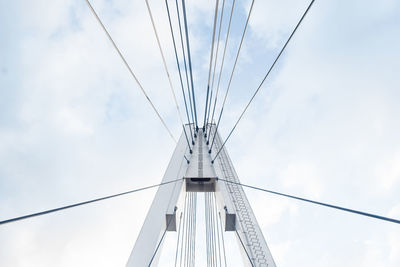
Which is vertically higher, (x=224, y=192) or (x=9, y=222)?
(x=224, y=192)

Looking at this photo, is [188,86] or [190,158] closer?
[188,86]

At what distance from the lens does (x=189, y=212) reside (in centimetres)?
538

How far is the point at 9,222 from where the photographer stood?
A: 40.7 inches

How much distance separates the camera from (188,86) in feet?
12.5

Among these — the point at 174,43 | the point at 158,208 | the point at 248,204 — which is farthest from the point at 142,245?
the point at 174,43

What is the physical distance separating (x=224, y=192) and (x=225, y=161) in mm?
1438

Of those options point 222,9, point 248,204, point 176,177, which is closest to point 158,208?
point 176,177

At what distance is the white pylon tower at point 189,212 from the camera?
263cm

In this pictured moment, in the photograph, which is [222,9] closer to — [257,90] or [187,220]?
[257,90]

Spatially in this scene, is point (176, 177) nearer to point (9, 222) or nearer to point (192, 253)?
point (192, 253)

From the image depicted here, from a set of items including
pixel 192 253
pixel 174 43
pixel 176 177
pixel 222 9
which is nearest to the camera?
pixel 222 9

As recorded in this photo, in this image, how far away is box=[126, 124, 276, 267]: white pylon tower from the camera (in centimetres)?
263

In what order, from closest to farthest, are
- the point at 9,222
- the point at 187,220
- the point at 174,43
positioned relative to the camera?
the point at 9,222 → the point at 174,43 → the point at 187,220

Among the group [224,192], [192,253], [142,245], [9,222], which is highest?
[224,192]
